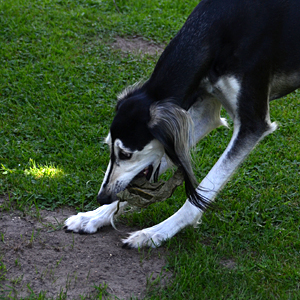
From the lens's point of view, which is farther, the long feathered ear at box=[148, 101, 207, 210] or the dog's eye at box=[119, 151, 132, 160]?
the dog's eye at box=[119, 151, 132, 160]

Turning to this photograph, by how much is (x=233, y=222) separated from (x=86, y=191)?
1277mm

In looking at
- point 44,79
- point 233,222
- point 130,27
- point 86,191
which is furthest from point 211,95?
point 130,27

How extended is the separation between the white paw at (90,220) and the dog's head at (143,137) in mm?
350

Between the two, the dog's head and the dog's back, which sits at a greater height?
the dog's back

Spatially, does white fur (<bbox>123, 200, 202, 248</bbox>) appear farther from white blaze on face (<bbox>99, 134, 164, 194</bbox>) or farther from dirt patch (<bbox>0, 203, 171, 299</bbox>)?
white blaze on face (<bbox>99, 134, 164, 194</bbox>)

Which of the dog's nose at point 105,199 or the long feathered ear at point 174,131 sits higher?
the long feathered ear at point 174,131

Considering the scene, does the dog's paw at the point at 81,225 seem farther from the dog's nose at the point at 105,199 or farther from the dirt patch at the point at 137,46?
the dirt patch at the point at 137,46

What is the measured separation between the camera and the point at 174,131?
314 cm

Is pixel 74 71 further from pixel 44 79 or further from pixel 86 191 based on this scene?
pixel 86 191

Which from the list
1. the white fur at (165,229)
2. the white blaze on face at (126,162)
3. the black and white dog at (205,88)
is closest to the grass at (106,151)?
the white fur at (165,229)

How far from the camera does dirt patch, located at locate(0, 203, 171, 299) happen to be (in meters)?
3.00

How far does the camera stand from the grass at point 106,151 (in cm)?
329

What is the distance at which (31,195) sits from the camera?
3990 mm

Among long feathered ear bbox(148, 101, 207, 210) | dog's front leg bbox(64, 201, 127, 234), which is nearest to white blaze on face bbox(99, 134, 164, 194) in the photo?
long feathered ear bbox(148, 101, 207, 210)
